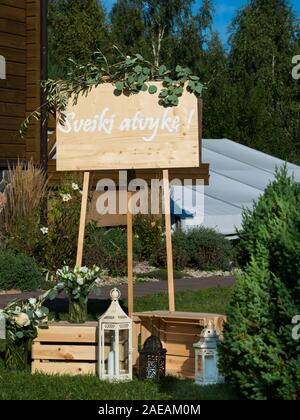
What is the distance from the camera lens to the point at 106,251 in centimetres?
1691

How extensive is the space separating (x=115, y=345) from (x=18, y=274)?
6.70 metres

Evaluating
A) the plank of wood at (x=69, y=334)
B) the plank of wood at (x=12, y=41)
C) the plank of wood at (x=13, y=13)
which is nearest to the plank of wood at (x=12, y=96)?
the plank of wood at (x=12, y=41)

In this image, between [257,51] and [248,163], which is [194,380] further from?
[257,51]

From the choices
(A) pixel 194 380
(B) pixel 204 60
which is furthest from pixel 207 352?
(B) pixel 204 60

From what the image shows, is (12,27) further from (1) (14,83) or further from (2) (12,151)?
(2) (12,151)

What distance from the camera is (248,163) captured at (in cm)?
2606

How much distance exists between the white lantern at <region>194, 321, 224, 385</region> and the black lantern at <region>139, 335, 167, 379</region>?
0.34m

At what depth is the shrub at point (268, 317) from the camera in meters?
5.95

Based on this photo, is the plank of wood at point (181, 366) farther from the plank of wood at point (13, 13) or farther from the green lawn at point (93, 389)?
the plank of wood at point (13, 13)

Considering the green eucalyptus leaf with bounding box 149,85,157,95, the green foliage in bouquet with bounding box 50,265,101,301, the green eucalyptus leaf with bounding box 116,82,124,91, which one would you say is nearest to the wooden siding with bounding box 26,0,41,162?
the green eucalyptus leaf with bounding box 116,82,124,91

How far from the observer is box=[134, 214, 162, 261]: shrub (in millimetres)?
18797

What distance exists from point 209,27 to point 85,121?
122 ft

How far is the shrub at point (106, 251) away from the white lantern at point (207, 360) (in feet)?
28.1

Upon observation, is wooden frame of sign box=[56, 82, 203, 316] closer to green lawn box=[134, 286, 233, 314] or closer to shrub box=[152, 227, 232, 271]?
green lawn box=[134, 286, 233, 314]
